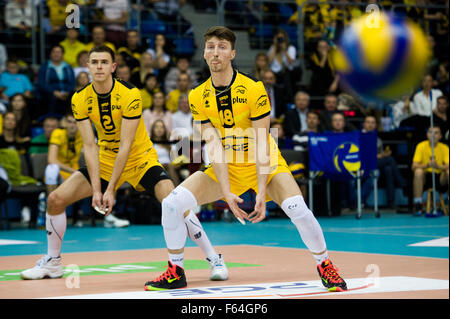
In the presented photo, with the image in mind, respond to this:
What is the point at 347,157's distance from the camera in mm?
13617

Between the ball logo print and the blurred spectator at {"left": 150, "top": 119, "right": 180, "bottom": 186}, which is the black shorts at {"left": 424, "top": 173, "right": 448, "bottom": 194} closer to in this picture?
the ball logo print

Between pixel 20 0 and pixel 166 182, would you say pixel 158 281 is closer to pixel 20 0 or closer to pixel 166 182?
pixel 166 182

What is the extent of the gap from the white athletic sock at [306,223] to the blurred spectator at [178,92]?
9.67 metres

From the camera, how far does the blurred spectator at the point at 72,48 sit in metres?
15.2

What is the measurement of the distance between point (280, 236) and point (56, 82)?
229 inches

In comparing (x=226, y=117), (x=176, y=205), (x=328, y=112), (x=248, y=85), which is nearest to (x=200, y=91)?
(x=226, y=117)

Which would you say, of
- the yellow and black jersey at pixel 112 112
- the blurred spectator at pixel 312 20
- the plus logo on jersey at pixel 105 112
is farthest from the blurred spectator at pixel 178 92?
the plus logo on jersey at pixel 105 112

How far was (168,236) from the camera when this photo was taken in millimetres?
6008

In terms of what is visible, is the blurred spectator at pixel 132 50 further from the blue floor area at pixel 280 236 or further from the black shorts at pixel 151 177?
the black shorts at pixel 151 177

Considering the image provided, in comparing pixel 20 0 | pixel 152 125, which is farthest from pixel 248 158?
pixel 20 0

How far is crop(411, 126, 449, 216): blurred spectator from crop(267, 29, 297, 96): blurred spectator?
3.35 m

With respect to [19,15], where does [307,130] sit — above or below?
below

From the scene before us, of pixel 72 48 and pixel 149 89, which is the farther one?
pixel 72 48

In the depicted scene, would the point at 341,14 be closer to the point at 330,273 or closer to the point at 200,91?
the point at 200,91
